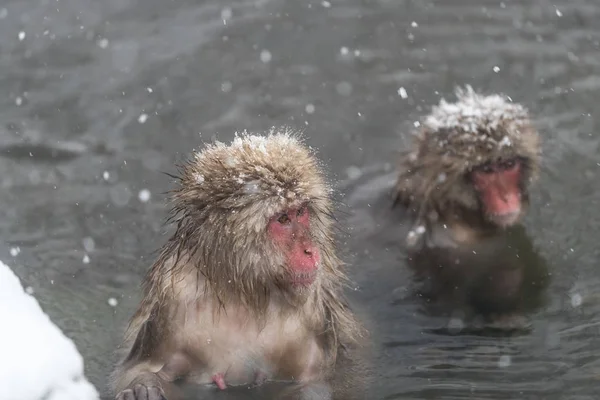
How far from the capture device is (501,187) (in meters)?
5.21

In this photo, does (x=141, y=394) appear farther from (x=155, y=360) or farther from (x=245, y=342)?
(x=245, y=342)

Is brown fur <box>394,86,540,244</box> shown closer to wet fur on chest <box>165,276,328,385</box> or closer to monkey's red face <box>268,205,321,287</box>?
wet fur on chest <box>165,276,328,385</box>

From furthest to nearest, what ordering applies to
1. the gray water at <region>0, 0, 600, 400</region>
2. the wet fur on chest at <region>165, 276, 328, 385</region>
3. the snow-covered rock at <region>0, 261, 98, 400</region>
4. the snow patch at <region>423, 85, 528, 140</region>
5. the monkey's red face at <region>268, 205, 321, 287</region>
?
the gray water at <region>0, 0, 600, 400</region>
the snow patch at <region>423, 85, 528, 140</region>
the wet fur on chest at <region>165, 276, 328, 385</region>
the monkey's red face at <region>268, 205, 321, 287</region>
the snow-covered rock at <region>0, 261, 98, 400</region>

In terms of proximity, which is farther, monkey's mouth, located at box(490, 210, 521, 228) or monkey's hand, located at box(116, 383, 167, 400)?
monkey's mouth, located at box(490, 210, 521, 228)

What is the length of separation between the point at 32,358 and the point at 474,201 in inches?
101

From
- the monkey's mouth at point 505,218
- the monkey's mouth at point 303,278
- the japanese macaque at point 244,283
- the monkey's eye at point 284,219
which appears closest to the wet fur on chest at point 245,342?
the japanese macaque at point 244,283

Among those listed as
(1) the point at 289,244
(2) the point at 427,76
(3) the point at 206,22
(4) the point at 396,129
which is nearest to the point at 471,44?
(2) the point at 427,76

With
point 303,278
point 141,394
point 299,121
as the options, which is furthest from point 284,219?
point 299,121

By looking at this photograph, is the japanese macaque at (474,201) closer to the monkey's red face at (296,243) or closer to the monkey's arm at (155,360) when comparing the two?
the monkey's red face at (296,243)

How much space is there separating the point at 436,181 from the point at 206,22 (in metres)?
2.86

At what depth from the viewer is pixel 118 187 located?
6535 millimetres

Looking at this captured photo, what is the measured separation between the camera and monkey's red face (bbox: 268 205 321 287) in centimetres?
398

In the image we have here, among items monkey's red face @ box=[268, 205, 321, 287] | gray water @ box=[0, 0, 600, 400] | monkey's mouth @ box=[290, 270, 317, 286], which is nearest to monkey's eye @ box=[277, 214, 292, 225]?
monkey's red face @ box=[268, 205, 321, 287]

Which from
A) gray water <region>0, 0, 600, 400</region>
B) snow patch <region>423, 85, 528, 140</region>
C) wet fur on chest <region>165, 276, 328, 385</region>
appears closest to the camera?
wet fur on chest <region>165, 276, 328, 385</region>
